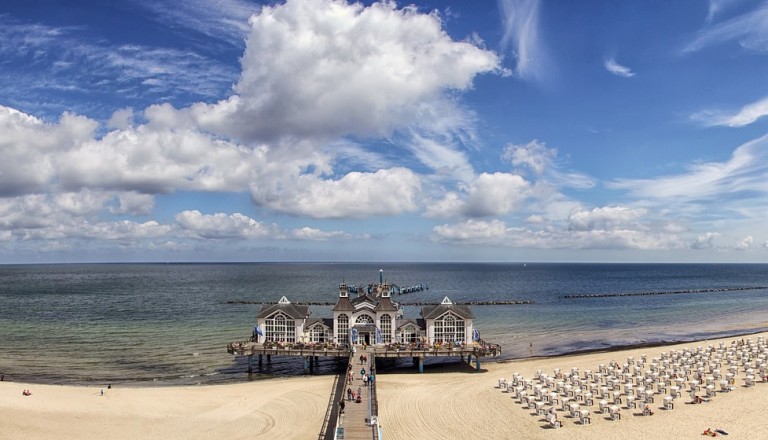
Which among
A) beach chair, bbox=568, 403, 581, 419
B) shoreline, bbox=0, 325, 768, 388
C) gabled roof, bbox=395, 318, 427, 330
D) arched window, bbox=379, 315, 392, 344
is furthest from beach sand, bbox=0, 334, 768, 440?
gabled roof, bbox=395, 318, 427, 330

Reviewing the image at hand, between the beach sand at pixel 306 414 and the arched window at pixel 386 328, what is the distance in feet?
20.2

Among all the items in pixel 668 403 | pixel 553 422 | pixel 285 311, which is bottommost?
pixel 553 422

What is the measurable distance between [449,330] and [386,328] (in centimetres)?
549

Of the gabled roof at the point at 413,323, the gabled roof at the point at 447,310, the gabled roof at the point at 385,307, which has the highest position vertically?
the gabled roof at the point at 385,307

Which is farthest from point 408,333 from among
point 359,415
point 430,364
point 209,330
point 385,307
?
point 209,330

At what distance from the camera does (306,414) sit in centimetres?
3259

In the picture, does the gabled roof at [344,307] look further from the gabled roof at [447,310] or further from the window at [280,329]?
the gabled roof at [447,310]

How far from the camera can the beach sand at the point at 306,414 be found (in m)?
28.0

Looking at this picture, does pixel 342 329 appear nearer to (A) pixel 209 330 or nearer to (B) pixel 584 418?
(B) pixel 584 418

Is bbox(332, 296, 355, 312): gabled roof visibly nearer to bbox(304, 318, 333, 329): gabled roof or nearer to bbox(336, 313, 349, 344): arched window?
bbox(336, 313, 349, 344): arched window

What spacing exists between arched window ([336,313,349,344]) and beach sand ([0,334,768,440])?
238 inches

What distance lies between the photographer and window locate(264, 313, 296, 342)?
46.8m

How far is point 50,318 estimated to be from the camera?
3002 inches

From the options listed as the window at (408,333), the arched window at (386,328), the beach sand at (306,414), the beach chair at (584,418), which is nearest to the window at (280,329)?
the beach sand at (306,414)
